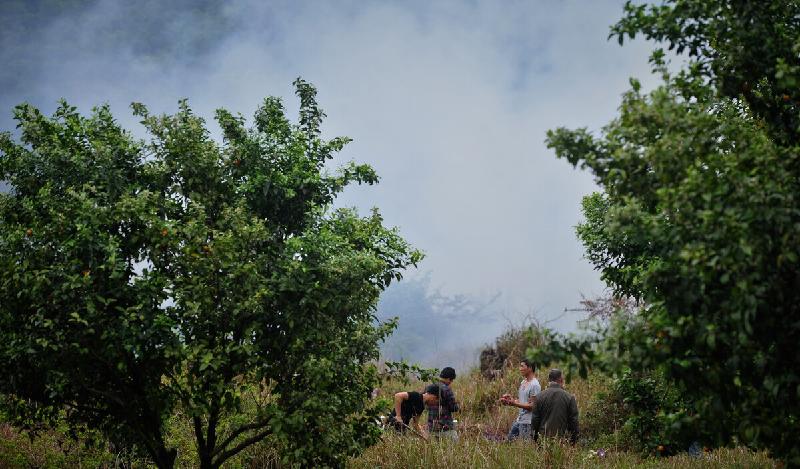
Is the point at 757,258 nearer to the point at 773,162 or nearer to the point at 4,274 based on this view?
the point at 773,162

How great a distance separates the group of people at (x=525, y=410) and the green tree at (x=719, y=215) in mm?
5133

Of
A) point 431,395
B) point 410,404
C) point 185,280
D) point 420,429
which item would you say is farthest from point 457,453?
point 185,280

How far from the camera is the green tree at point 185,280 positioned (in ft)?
24.0

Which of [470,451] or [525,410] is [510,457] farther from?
[525,410]

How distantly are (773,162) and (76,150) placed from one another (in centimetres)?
→ 727

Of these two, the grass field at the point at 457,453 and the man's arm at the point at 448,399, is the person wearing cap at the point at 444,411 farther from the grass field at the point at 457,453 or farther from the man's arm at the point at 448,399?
the grass field at the point at 457,453

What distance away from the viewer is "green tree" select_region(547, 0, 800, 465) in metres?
4.75

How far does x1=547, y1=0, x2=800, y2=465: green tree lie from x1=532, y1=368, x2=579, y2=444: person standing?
511 centimetres

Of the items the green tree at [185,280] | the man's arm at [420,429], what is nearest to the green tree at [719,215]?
the green tree at [185,280]

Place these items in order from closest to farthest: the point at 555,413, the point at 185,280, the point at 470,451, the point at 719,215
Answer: the point at 719,215
the point at 185,280
the point at 470,451
the point at 555,413

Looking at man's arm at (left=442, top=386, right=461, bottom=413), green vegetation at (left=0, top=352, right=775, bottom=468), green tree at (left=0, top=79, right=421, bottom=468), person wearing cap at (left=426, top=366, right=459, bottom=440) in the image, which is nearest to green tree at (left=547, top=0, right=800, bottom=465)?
green tree at (left=0, top=79, right=421, bottom=468)

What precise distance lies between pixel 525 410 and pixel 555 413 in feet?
5.31

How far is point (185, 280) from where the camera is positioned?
7523 mm

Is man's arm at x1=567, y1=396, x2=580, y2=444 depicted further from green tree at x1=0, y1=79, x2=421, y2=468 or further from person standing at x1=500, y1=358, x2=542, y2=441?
green tree at x1=0, y1=79, x2=421, y2=468
